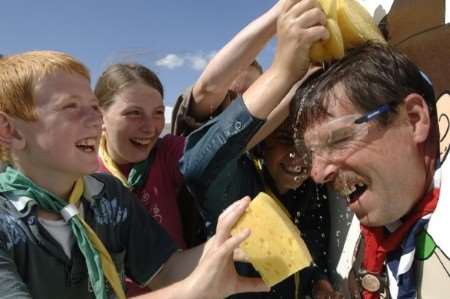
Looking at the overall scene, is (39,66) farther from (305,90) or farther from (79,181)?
(305,90)

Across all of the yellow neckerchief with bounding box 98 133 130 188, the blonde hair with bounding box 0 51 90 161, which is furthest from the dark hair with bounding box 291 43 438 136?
the yellow neckerchief with bounding box 98 133 130 188

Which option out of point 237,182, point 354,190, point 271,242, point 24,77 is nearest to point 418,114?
point 354,190

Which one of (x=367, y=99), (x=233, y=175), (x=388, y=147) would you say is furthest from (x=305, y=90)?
(x=233, y=175)

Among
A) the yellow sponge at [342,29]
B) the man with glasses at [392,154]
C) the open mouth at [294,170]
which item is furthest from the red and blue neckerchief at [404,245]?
the yellow sponge at [342,29]

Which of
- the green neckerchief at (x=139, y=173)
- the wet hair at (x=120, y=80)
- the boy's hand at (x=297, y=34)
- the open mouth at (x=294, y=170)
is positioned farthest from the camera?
the wet hair at (x=120, y=80)

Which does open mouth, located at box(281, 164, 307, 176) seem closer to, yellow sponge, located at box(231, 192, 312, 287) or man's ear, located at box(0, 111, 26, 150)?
yellow sponge, located at box(231, 192, 312, 287)

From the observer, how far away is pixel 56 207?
1868 millimetres

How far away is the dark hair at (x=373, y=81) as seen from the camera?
1649 mm

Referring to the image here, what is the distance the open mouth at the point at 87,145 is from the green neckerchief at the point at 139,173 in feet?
2.30

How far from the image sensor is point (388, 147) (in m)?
1.63

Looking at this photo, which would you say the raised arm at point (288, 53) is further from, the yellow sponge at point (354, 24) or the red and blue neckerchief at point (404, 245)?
the red and blue neckerchief at point (404, 245)

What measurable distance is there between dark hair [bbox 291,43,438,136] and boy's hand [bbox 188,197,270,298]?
0.45m

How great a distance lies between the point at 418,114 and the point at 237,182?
2.67 feet

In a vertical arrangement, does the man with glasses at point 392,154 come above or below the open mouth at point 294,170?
above
